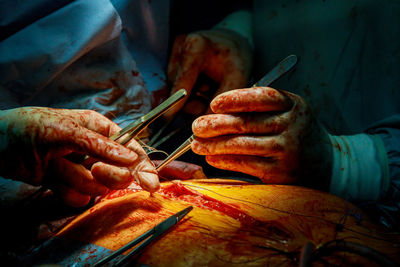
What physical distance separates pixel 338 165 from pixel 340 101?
949 millimetres

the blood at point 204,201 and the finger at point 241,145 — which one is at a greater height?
the finger at point 241,145

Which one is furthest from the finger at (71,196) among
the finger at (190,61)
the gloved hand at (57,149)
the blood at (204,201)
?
the finger at (190,61)

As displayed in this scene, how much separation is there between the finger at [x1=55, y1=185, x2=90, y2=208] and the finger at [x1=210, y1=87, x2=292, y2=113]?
103 centimetres

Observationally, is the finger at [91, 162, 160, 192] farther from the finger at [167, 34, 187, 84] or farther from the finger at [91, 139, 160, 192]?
the finger at [167, 34, 187, 84]

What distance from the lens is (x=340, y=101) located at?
2201 millimetres

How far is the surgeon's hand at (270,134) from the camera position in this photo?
1393mm

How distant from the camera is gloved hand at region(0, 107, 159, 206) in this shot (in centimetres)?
122

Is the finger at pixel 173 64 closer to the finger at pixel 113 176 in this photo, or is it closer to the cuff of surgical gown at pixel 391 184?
the finger at pixel 113 176

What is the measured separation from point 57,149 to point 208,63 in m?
1.61

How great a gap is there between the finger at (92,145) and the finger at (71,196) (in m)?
0.35

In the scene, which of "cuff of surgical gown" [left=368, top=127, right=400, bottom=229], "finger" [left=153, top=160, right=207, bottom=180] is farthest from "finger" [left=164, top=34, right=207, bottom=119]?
"cuff of surgical gown" [left=368, top=127, right=400, bottom=229]

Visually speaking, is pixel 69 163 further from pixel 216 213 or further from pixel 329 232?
pixel 329 232

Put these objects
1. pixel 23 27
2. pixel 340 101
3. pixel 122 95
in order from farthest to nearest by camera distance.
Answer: pixel 340 101 < pixel 122 95 < pixel 23 27

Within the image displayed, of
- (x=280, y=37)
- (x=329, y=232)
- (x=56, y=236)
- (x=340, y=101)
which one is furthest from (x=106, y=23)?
(x=340, y=101)
